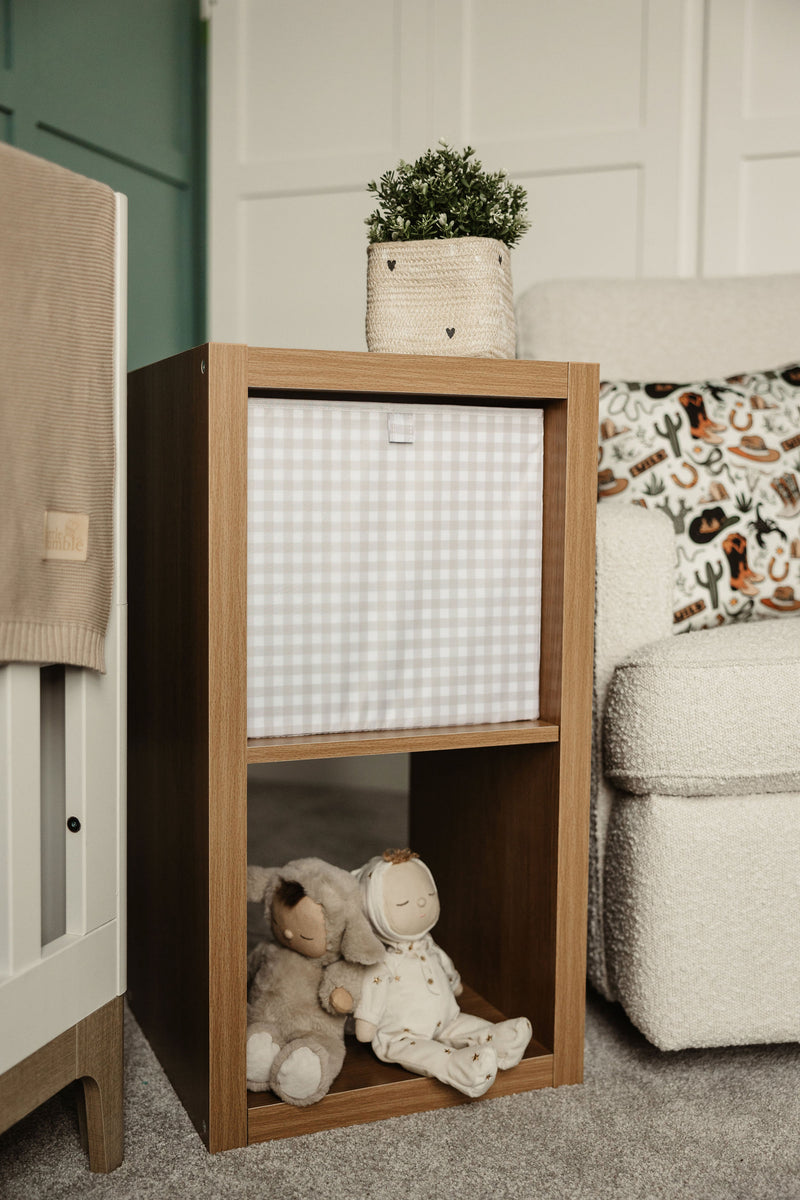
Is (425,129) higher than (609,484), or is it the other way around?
(425,129)

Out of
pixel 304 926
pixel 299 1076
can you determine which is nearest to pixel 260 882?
pixel 304 926

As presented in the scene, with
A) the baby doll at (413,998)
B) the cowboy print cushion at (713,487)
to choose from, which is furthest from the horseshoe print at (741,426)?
the baby doll at (413,998)

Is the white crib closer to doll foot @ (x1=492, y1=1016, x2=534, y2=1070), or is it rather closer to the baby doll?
the baby doll

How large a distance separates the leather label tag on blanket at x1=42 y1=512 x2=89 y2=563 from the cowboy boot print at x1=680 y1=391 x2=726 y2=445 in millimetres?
809

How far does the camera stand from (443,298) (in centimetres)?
102

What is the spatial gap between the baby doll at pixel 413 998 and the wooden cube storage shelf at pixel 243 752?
0.03m

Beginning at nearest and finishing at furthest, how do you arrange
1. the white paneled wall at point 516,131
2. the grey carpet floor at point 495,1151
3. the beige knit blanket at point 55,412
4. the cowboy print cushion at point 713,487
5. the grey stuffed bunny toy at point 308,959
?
the beige knit blanket at point 55,412 < the grey carpet floor at point 495,1151 < the grey stuffed bunny toy at point 308,959 < the cowboy print cushion at point 713,487 < the white paneled wall at point 516,131

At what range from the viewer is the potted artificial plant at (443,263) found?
1019mm

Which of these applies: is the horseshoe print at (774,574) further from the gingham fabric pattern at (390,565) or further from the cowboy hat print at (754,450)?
the gingham fabric pattern at (390,565)

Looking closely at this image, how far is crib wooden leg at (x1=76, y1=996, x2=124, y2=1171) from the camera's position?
0.89m

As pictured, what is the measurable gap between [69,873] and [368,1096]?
0.37 meters

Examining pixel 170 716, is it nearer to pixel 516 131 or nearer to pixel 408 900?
pixel 408 900

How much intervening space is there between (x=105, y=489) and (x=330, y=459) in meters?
0.22

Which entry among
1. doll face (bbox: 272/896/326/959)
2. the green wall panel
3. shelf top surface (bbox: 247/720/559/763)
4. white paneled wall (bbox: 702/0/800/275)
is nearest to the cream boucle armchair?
shelf top surface (bbox: 247/720/559/763)
